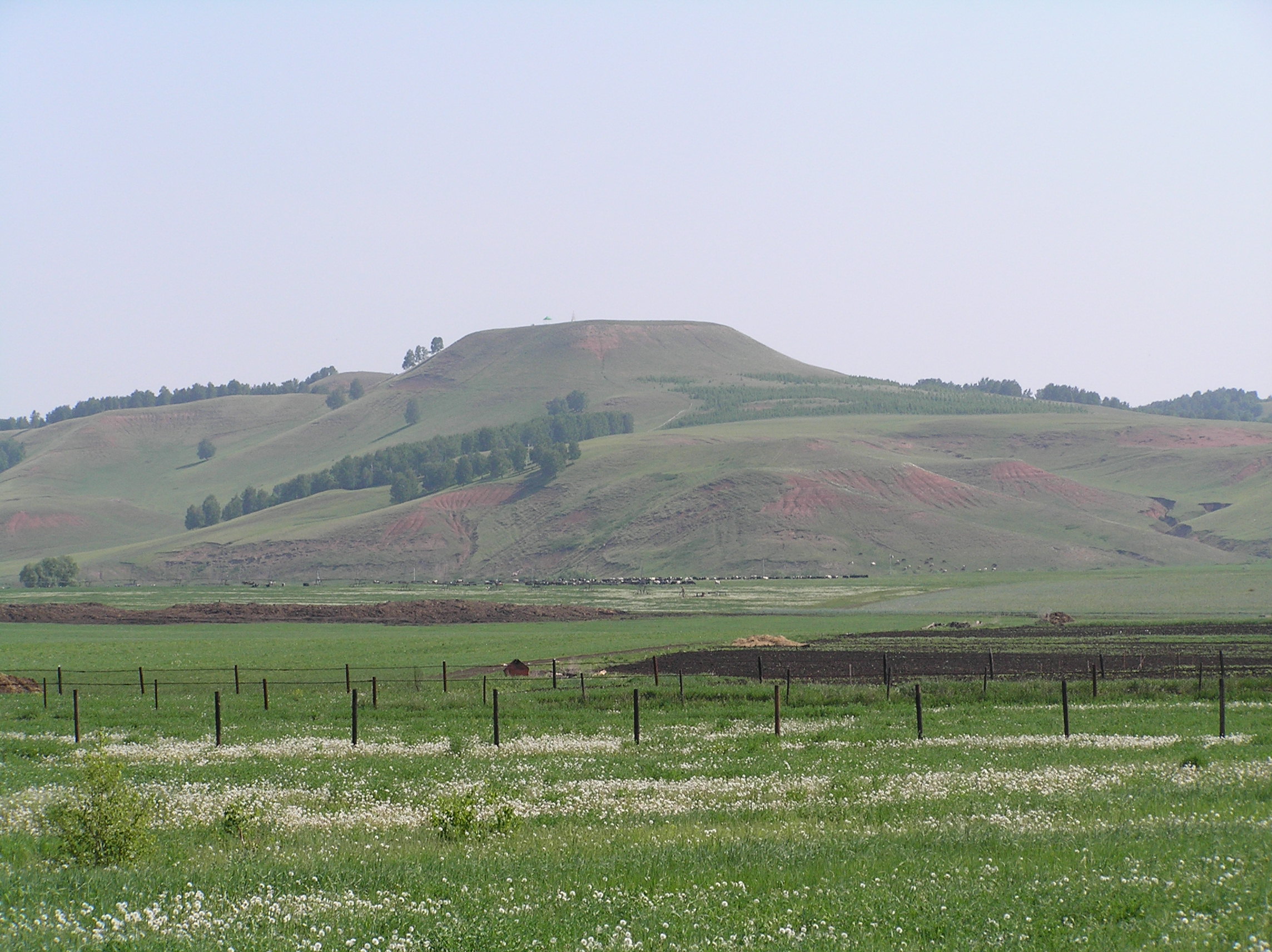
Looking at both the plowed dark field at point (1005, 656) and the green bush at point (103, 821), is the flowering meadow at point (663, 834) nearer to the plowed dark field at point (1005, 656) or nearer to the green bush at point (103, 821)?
the green bush at point (103, 821)

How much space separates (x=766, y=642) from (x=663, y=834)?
5463cm

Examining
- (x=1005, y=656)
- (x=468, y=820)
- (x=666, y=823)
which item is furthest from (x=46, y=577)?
(x=666, y=823)

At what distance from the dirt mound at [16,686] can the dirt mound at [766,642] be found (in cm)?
3825

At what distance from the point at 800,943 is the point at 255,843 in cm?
968

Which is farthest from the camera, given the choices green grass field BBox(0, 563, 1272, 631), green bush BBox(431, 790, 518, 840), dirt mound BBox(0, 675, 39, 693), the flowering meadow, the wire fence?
green grass field BBox(0, 563, 1272, 631)

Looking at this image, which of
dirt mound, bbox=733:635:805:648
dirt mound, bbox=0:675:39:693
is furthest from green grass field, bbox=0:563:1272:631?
dirt mound, bbox=0:675:39:693

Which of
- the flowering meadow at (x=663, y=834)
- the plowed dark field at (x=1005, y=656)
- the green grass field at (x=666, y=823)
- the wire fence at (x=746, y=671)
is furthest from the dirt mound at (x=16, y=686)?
the plowed dark field at (x=1005, y=656)

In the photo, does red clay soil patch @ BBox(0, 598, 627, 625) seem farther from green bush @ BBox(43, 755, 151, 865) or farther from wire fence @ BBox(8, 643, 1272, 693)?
green bush @ BBox(43, 755, 151, 865)

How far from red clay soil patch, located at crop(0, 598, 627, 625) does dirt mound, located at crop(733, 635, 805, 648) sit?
3397 cm

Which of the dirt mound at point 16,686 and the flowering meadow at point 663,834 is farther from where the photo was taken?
the dirt mound at point 16,686

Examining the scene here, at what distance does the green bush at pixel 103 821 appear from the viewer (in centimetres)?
1611

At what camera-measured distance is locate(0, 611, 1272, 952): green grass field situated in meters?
12.2

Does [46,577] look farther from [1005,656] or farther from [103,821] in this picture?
[103,821]

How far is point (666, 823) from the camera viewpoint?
759 inches
